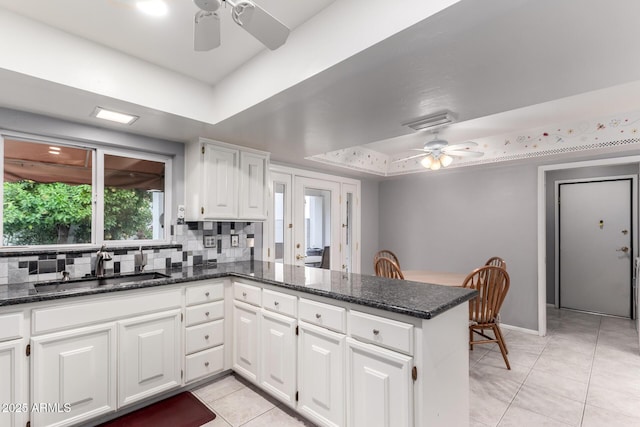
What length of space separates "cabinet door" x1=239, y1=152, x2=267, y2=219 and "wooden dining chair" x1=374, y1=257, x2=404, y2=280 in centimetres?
131

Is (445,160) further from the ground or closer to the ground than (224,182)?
further from the ground

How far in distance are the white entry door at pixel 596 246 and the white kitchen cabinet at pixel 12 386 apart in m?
6.20

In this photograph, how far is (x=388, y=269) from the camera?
3.14 metres

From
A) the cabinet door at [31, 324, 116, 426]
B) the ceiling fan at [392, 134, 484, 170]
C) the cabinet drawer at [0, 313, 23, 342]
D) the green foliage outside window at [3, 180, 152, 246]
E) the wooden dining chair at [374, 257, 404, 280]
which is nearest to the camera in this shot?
the cabinet drawer at [0, 313, 23, 342]

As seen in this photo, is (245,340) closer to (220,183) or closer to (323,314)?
(323,314)

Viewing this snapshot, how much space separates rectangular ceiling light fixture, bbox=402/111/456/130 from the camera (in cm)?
223

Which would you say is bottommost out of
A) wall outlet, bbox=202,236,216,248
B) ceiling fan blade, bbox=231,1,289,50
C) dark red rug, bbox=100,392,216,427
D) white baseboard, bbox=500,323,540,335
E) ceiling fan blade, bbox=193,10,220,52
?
white baseboard, bbox=500,323,540,335

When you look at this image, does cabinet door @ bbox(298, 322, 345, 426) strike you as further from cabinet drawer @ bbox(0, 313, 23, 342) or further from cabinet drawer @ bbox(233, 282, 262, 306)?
cabinet drawer @ bbox(0, 313, 23, 342)

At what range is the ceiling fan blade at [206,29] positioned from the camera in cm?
121

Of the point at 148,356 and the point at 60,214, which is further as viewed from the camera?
the point at 60,214

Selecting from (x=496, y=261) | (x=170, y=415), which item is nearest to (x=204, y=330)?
(x=170, y=415)

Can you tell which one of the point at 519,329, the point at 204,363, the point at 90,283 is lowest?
the point at 519,329

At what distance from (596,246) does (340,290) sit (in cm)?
468

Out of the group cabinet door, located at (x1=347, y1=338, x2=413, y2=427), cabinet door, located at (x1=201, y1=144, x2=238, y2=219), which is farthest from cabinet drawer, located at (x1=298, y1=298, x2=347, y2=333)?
cabinet door, located at (x1=201, y1=144, x2=238, y2=219)
